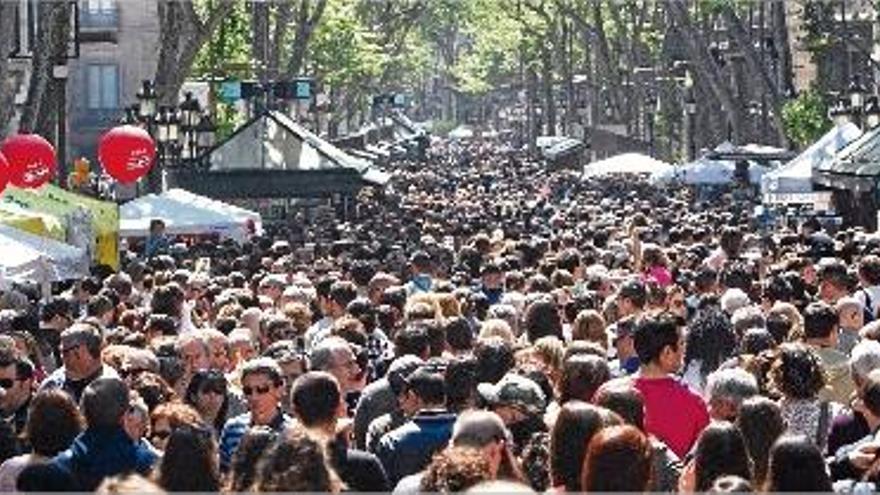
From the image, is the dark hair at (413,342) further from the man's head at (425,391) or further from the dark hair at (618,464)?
the dark hair at (618,464)

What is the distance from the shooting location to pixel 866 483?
31.0ft

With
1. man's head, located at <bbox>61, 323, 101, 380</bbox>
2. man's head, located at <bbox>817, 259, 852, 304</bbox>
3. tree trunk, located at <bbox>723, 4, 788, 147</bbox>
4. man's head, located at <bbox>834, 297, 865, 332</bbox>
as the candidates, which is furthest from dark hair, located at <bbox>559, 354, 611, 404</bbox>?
tree trunk, located at <bbox>723, 4, 788, 147</bbox>

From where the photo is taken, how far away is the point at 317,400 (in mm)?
10312

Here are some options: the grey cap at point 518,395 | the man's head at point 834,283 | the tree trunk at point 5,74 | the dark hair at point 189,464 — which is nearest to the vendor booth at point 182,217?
the tree trunk at point 5,74

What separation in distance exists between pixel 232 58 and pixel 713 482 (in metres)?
52.2

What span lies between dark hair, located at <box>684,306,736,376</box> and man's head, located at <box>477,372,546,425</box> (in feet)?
9.75

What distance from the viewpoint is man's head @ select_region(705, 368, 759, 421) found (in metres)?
11.0

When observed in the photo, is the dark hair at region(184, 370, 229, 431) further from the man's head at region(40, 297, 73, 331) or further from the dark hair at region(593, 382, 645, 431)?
the man's head at region(40, 297, 73, 331)

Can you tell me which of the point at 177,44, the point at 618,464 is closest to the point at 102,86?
the point at 177,44

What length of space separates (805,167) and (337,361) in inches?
939

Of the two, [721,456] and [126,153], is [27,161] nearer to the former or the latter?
[126,153]

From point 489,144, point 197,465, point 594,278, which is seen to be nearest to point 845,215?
point 594,278

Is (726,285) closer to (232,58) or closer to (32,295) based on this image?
(32,295)

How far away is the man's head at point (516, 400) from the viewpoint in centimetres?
1078
